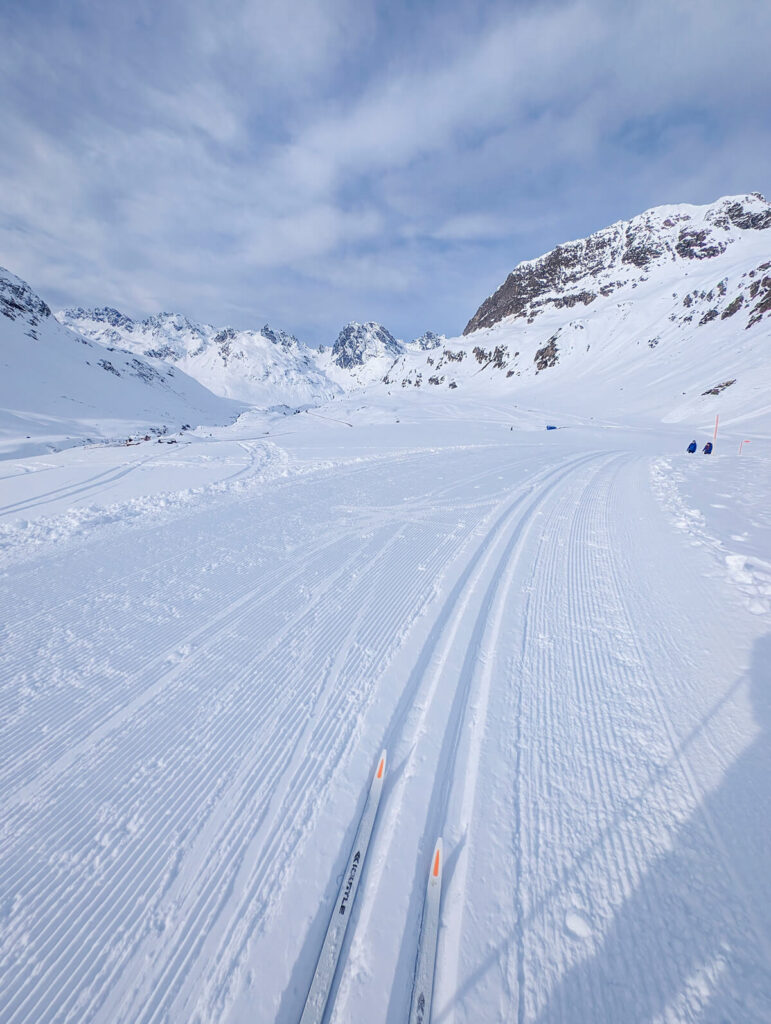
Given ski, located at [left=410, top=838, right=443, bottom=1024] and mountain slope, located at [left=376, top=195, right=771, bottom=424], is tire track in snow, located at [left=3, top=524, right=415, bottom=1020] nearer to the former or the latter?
→ ski, located at [left=410, top=838, right=443, bottom=1024]

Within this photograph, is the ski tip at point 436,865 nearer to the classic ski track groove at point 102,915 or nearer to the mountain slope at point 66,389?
the classic ski track groove at point 102,915

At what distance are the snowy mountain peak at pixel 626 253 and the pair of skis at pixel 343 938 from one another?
104830 mm

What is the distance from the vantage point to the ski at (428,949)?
1.69 meters

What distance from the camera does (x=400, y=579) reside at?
5105 millimetres

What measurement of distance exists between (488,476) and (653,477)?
4.68 m

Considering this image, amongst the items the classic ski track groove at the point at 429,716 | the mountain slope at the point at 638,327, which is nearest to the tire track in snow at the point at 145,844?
the classic ski track groove at the point at 429,716

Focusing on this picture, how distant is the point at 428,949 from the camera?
6.03ft

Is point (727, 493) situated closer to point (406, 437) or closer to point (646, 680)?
point (646, 680)

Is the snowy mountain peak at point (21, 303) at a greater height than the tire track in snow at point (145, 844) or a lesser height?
greater

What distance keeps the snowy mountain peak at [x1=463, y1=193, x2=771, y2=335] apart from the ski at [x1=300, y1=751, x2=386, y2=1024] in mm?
104677

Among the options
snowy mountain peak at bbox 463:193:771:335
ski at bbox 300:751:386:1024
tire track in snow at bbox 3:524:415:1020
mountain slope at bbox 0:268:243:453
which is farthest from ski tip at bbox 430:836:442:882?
snowy mountain peak at bbox 463:193:771:335

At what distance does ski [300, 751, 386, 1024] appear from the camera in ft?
5.58

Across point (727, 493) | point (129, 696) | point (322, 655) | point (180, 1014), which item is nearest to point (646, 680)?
point (322, 655)

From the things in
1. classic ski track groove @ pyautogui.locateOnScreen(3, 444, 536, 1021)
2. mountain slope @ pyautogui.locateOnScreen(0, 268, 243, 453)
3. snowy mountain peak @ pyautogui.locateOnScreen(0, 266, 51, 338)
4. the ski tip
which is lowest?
classic ski track groove @ pyautogui.locateOnScreen(3, 444, 536, 1021)
